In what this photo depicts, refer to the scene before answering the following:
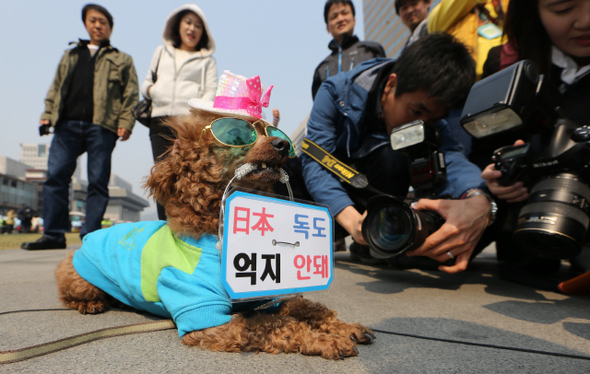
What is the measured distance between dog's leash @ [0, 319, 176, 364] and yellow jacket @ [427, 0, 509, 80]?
8.35ft

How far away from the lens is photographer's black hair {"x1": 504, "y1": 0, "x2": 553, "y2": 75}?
1814 mm

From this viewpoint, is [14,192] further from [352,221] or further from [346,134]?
[352,221]

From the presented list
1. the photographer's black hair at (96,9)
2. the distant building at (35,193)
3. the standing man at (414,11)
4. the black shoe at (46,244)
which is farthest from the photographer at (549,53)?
the distant building at (35,193)

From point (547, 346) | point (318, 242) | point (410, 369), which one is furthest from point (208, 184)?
point (547, 346)

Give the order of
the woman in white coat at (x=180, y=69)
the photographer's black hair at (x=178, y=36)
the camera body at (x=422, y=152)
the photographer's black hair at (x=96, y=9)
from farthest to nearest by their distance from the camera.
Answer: the photographer's black hair at (x=96, y=9) → the photographer's black hair at (x=178, y=36) → the woman in white coat at (x=180, y=69) → the camera body at (x=422, y=152)

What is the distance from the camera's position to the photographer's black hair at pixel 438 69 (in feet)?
6.40

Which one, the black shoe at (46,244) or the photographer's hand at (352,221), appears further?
the black shoe at (46,244)

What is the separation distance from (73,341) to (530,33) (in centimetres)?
242

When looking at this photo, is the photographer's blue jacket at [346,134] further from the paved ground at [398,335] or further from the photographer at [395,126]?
the paved ground at [398,335]

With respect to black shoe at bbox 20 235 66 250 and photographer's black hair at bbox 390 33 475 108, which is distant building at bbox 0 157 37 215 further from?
photographer's black hair at bbox 390 33 475 108

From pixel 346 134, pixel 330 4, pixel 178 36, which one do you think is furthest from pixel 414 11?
pixel 178 36

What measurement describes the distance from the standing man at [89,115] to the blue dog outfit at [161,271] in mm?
2429

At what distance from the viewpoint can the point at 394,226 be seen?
1.73 meters

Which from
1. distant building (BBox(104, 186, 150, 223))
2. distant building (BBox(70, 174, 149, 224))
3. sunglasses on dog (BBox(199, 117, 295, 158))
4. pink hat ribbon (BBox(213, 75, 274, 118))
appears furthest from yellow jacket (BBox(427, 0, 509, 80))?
distant building (BBox(104, 186, 150, 223))
